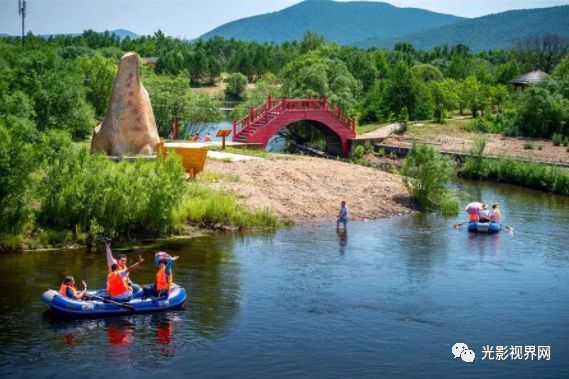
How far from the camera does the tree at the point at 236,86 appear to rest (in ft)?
458

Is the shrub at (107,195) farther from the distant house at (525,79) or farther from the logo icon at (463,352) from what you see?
the distant house at (525,79)

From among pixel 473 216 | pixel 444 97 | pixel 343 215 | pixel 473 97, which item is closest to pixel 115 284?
pixel 343 215

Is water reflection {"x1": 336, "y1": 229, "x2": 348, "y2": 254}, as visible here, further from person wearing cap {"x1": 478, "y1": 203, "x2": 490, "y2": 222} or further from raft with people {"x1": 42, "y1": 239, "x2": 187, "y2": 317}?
raft with people {"x1": 42, "y1": 239, "x2": 187, "y2": 317}

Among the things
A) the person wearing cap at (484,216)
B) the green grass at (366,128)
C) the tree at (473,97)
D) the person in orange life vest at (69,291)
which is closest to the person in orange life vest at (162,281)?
the person in orange life vest at (69,291)

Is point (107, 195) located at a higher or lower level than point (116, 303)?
higher

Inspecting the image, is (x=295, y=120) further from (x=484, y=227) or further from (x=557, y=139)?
(x=484, y=227)

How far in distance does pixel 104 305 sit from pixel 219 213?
43.2 feet

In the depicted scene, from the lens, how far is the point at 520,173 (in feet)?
189

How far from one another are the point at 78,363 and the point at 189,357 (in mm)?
3001

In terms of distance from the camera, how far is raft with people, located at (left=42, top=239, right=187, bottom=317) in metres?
25.8

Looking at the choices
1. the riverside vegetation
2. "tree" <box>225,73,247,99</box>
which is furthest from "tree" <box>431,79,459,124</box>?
"tree" <box>225,73,247,99</box>

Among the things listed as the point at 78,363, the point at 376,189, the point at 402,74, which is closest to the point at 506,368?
the point at 78,363

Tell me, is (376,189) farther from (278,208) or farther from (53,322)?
(53,322)

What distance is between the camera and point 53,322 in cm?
2548
